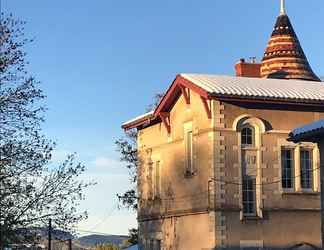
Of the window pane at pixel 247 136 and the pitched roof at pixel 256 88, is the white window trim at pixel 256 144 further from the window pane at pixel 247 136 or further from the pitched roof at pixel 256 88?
the pitched roof at pixel 256 88

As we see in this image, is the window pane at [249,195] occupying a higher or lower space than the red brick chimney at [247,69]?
lower

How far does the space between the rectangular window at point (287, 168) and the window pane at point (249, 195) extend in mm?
1288

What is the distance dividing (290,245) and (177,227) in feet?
17.4

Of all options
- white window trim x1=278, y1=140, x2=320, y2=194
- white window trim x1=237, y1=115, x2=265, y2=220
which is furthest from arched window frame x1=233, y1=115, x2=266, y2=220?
white window trim x1=278, y1=140, x2=320, y2=194

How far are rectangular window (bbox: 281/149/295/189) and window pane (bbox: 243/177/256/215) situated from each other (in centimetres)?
129

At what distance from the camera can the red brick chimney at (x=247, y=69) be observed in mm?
43000

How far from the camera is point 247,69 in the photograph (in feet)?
145

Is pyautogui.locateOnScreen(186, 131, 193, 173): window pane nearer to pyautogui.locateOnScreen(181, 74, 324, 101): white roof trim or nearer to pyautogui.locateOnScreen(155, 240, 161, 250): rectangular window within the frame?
pyautogui.locateOnScreen(181, 74, 324, 101): white roof trim

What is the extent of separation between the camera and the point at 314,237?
3219 cm

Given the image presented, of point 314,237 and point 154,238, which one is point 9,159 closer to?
point 314,237

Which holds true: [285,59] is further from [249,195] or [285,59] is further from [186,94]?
[249,195]

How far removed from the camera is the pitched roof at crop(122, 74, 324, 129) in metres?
31.3

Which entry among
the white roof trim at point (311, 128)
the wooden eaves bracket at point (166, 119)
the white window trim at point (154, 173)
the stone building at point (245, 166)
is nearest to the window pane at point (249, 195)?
the stone building at point (245, 166)

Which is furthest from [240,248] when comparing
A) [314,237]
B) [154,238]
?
[154,238]
